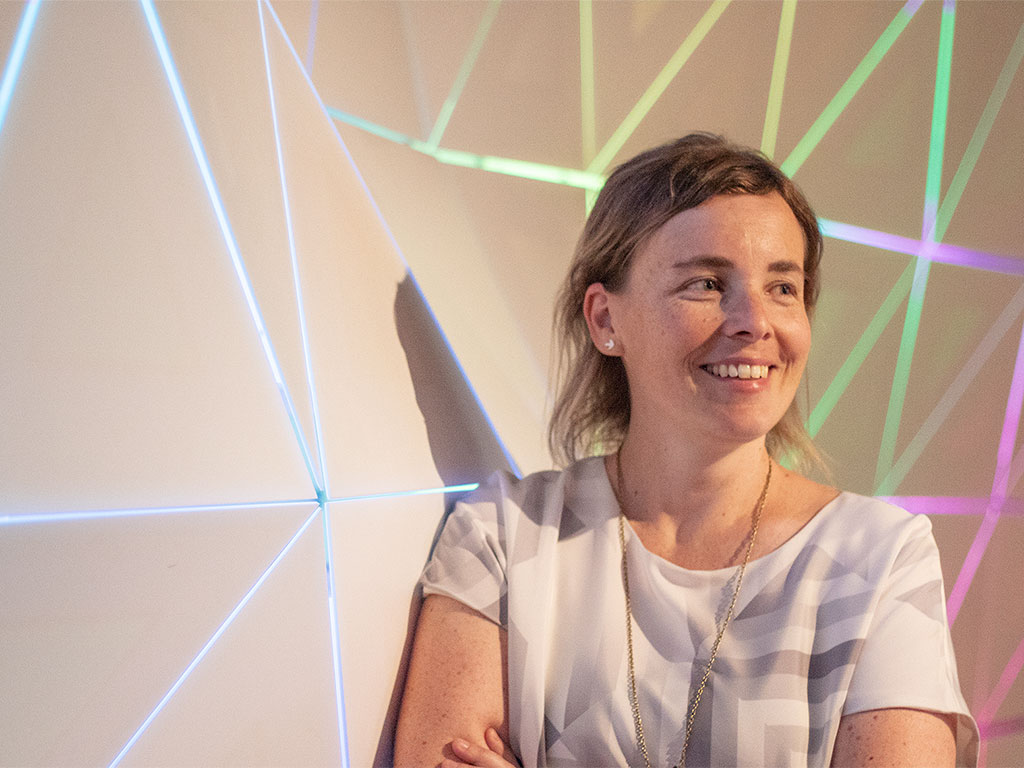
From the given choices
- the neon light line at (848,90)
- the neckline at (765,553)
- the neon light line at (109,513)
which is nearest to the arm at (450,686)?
the neckline at (765,553)

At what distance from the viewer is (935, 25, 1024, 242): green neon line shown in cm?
200

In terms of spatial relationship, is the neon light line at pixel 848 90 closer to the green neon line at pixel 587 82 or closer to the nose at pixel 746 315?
the green neon line at pixel 587 82

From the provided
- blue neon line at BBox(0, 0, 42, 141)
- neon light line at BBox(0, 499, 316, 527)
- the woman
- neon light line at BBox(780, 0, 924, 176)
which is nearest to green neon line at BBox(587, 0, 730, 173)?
neon light line at BBox(780, 0, 924, 176)

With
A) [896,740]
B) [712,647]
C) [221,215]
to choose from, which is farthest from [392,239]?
[896,740]

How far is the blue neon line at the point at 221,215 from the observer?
1.19 metres

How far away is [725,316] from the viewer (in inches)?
57.4

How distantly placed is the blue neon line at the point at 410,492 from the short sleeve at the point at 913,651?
0.74 metres

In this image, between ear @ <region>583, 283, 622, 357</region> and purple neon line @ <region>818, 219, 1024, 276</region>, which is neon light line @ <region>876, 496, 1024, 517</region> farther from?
ear @ <region>583, 283, 622, 357</region>

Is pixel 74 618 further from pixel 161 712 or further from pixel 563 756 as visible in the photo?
pixel 563 756

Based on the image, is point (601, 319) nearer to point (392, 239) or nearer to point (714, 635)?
point (392, 239)

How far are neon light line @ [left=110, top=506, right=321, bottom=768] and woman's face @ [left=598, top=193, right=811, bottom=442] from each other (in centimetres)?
61

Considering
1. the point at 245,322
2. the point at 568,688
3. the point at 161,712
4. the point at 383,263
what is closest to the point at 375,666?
the point at 568,688

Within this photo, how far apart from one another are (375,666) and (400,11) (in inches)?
55.6

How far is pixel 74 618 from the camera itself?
91cm
